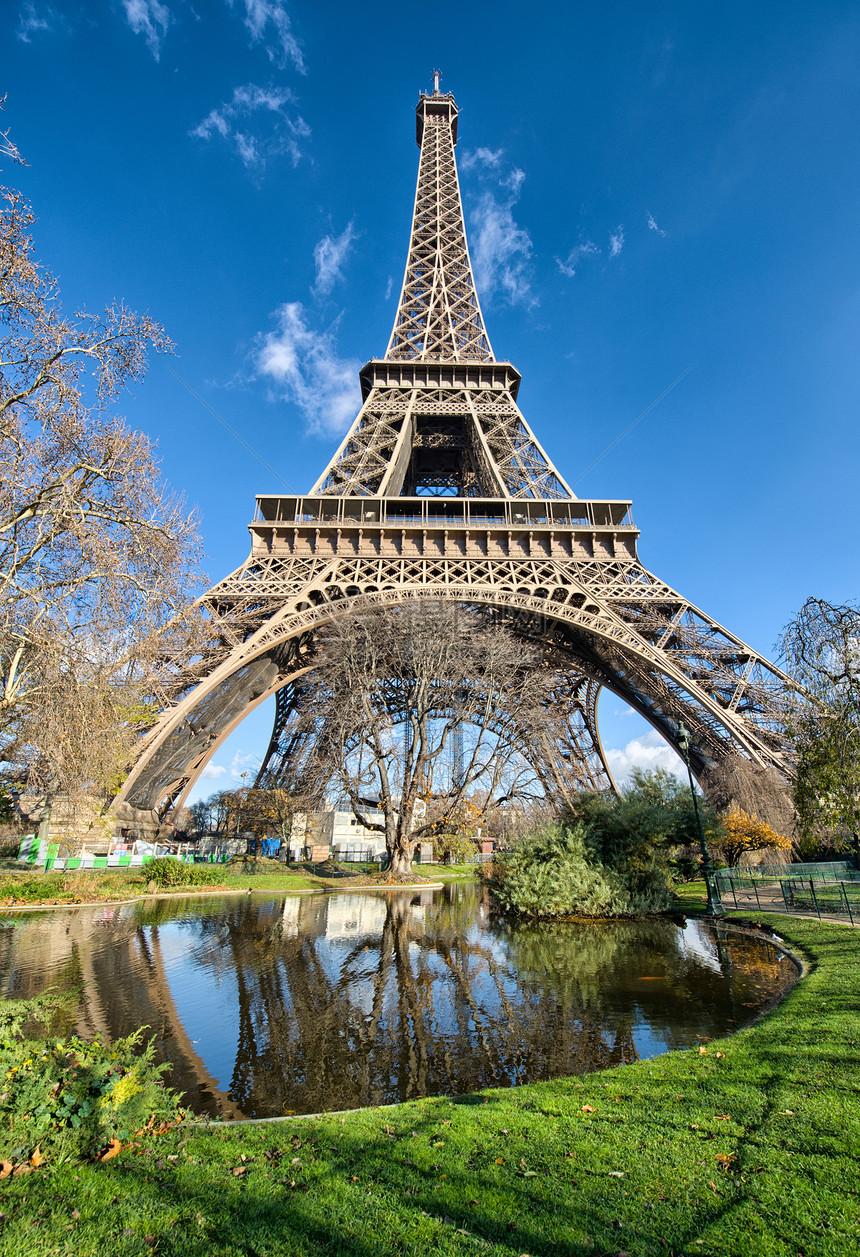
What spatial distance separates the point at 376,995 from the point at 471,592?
645 inches

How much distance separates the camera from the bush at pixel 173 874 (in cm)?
1827

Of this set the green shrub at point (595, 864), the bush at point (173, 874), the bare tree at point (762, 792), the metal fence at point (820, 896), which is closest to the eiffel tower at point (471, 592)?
the bare tree at point (762, 792)

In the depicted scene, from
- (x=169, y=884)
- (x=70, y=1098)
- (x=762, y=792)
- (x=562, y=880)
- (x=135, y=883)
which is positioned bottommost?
(x=169, y=884)

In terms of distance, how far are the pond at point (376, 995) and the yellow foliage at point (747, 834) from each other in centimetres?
752

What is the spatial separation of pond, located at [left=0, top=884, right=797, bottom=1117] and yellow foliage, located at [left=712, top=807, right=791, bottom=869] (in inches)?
296

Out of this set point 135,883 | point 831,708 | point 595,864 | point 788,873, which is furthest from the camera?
point 135,883

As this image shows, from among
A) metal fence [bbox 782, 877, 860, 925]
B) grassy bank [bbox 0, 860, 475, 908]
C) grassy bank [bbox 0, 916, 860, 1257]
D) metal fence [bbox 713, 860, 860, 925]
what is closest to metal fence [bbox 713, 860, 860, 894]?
metal fence [bbox 713, 860, 860, 925]

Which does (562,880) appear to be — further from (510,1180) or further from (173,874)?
(510,1180)

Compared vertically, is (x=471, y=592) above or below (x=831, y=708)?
above

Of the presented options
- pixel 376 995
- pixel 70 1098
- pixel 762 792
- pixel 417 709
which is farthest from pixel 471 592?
pixel 70 1098

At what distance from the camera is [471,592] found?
22.6 meters

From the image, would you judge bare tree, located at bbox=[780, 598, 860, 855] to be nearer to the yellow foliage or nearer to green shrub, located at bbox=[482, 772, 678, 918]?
green shrub, located at bbox=[482, 772, 678, 918]

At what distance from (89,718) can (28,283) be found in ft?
16.9

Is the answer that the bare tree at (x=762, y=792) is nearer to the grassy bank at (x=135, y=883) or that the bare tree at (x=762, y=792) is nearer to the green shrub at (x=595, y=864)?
the green shrub at (x=595, y=864)
